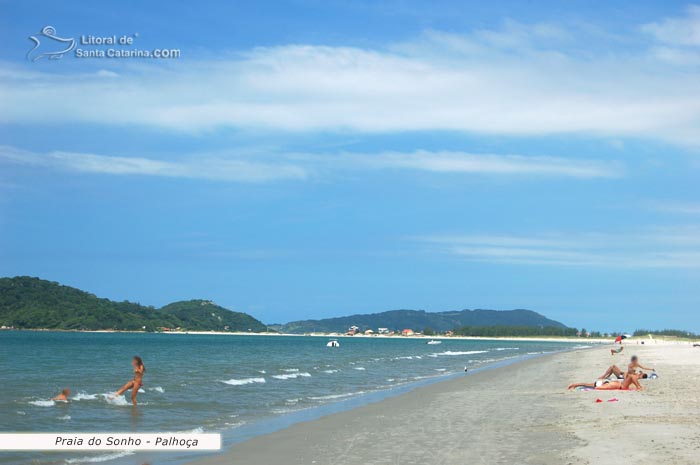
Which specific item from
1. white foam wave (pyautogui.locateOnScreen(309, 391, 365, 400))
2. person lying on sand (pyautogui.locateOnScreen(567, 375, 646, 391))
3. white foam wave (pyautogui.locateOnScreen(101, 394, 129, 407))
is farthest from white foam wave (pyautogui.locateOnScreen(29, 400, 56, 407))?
person lying on sand (pyautogui.locateOnScreen(567, 375, 646, 391))

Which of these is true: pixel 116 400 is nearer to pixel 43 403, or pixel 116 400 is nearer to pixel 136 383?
pixel 136 383

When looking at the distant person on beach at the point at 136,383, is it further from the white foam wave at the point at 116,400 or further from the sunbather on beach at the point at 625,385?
the sunbather on beach at the point at 625,385

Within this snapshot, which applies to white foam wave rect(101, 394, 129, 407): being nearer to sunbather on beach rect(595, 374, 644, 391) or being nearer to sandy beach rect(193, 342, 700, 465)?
sandy beach rect(193, 342, 700, 465)

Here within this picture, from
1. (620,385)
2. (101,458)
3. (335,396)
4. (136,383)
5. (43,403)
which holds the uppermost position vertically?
(136,383)

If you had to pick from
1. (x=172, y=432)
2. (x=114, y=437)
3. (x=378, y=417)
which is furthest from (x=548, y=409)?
(x=114, y=437)

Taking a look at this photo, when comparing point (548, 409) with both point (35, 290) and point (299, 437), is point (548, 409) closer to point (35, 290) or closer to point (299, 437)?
point (299, 437)

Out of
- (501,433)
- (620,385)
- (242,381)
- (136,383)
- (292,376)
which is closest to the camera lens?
(501,433)

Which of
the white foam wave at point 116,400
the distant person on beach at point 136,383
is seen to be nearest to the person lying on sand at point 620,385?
the distant person on beach at point 136,383

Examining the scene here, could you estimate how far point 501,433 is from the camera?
610 inches

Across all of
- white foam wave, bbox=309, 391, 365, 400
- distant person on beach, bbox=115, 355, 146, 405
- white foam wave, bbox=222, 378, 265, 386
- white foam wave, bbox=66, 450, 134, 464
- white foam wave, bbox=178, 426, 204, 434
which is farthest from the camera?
white foam wave, bbox=222, 378, 265, 386

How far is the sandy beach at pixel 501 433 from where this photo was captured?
1255cm

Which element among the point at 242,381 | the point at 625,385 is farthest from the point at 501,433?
the point at 242,381

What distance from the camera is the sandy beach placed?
494 inches

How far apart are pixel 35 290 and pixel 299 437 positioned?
19272cm
